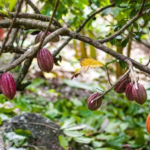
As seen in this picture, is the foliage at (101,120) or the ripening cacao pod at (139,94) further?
the foliage at (101,120)

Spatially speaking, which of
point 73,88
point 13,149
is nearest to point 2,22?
point 13,149

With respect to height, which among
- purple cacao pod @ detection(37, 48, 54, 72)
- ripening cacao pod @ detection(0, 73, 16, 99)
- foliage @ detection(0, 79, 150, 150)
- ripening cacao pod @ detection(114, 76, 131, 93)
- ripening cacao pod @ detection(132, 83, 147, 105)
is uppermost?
purple cacao pod @ detection(37, 48, 54, 72)

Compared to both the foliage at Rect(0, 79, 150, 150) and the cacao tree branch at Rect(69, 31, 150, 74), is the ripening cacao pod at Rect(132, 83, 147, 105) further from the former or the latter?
the foliage at Rect(0, 79, 150, 150)

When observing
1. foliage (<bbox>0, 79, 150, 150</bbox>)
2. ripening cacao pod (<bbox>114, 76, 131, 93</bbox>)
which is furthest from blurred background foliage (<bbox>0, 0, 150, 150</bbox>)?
ripening cacao pod (<bbox>114, 76, 131, 93</bbox>)

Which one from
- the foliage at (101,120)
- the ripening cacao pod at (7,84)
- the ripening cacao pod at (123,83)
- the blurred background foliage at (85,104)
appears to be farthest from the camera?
the foliage at (101,120)

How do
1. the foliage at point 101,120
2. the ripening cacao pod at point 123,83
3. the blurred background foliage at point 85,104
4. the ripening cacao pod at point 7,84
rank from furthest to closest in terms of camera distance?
the foliage at point 101,120, the blurred background foliage at point 85,104, the ripening cacao pod at point 123,83, the ripening cacao pod at point 7,84

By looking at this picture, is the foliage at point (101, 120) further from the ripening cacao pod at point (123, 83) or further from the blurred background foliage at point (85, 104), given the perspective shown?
the ripening cacao pod at point (123, 83)

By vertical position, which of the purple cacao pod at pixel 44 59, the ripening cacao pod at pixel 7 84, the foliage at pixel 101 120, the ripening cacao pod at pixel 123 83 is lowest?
the foliage at pixel 101 120

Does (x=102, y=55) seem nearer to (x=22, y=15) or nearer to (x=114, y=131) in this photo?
(x=114, y=131)

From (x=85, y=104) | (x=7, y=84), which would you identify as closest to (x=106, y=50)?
(x=7, y=84)

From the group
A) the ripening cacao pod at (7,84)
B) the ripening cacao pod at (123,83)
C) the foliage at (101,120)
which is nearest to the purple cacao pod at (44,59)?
the ripening cacao pod at (7,84)

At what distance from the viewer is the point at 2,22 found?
0.75 meters

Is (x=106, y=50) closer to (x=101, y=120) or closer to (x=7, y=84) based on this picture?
(x=7, y=84)

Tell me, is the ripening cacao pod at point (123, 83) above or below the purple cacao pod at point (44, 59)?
below
